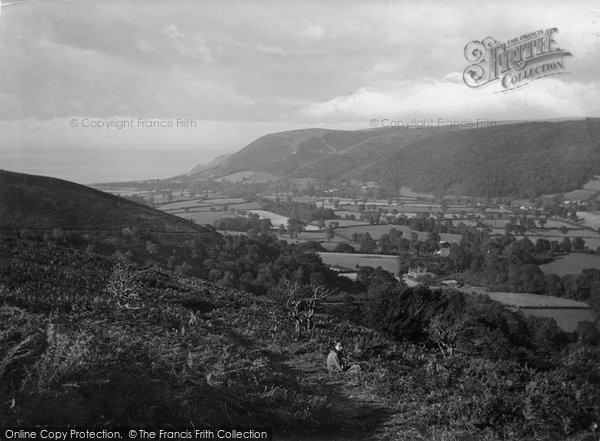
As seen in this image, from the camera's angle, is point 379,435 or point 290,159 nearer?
point 379,435

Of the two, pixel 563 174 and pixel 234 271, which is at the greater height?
pixel 563 174

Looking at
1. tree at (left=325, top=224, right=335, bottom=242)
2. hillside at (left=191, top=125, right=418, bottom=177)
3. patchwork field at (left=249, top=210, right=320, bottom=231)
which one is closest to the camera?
tree at (left=325, top=224, right=335, bottom=242)

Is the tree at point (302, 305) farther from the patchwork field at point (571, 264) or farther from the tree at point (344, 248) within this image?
the patchwork field at point (571, 264)

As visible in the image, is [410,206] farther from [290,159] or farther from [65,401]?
[65,401]

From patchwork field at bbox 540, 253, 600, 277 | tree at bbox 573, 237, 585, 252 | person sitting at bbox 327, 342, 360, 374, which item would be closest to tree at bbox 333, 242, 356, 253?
patchwork field at bbox 540, 253, 600, 277

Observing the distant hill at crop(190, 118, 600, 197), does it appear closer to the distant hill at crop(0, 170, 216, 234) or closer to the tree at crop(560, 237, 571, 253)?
the tree at crop(560, 237, 571, 253)

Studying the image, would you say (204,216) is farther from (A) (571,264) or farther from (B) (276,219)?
(A) (571,264)

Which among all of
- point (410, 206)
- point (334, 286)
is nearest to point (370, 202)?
point (410, 206)

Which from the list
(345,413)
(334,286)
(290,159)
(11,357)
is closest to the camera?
(11,357)
